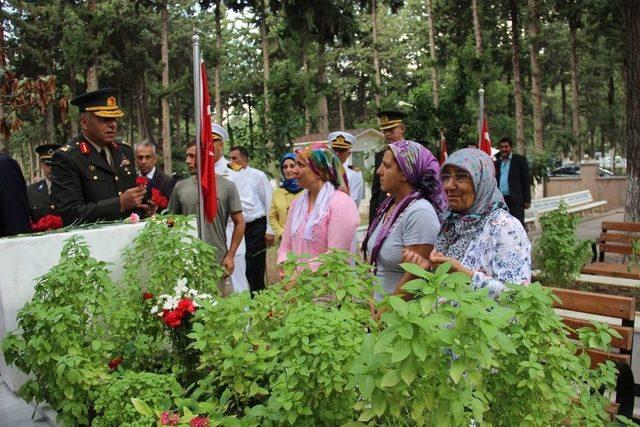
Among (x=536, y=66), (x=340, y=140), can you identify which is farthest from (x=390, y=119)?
(x=536, y=66)

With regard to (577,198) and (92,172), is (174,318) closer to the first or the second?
(92,172)

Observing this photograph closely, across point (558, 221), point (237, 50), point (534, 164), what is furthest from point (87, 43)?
point (237, 50)

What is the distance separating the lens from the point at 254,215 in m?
6.45

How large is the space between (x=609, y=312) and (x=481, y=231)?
1195 mm

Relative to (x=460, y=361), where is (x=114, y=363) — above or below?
below

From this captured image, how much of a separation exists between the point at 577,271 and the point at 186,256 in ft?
15.2

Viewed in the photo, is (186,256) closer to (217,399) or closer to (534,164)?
(217,399)

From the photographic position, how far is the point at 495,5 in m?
30.0

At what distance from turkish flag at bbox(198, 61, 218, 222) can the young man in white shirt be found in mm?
1818

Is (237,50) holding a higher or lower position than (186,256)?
higher

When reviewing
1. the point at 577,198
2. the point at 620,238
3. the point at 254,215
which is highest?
the point at 254,215

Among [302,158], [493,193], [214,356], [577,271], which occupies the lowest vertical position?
[577,271]

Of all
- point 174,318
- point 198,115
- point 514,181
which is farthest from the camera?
point 514,181

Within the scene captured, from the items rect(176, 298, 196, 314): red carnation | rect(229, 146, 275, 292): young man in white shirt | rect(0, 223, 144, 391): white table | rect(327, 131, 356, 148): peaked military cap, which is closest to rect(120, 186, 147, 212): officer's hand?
rect(0, 223, 144, 391): white table
